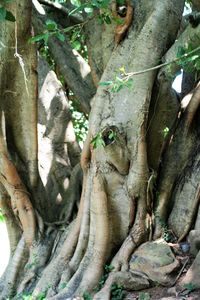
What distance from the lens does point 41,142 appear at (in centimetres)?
527

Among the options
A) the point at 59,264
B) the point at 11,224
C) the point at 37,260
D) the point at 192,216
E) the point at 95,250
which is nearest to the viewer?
the point at 192,216

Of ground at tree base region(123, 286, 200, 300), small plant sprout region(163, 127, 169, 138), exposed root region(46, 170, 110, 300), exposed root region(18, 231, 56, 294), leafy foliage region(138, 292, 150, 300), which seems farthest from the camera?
exposed root region(18, 231, 56, 294)

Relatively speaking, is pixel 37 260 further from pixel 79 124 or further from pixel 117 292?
pixel 79 124

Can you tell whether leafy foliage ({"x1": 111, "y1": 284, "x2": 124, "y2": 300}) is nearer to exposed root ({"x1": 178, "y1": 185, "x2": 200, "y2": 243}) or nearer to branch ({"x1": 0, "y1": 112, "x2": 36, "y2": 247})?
exposed root ({"x1": 178, "y1": 185, "x2": 200, "y2": 243})

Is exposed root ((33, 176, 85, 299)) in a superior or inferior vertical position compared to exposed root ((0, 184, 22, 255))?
inferior

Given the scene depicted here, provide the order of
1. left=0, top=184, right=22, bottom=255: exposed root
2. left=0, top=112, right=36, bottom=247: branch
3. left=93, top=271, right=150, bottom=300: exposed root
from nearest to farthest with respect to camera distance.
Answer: left=93, top=271, right=150, bottom=300: exposed root, left=0, top=112, right=36, bottom=247: branch, left=0, top=184, right=22, bottom=255: exposed root

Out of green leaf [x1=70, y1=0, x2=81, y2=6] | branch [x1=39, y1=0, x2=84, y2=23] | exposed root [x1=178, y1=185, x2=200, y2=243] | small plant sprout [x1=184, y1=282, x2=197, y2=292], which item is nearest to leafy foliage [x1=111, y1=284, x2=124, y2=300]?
small plant sprout [x1=184, y1=282, x2=197, y2=292]

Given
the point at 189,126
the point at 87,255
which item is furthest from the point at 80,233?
the point at 189,126

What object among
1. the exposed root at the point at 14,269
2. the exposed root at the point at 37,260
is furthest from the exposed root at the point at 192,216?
the exposed root at the point at 14,269

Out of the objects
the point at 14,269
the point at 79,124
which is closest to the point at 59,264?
the point at 14,269

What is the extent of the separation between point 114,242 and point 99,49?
193cm

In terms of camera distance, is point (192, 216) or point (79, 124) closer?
point (192, 216)

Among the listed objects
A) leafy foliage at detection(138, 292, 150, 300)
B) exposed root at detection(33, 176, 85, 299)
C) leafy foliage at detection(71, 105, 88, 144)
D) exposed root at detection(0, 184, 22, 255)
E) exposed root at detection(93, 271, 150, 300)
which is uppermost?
leafy foliage at detection(71, 105, 88, 144)

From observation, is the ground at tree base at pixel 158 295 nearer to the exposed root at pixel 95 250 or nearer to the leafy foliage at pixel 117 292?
the leafy foliage at pixel 117 292
